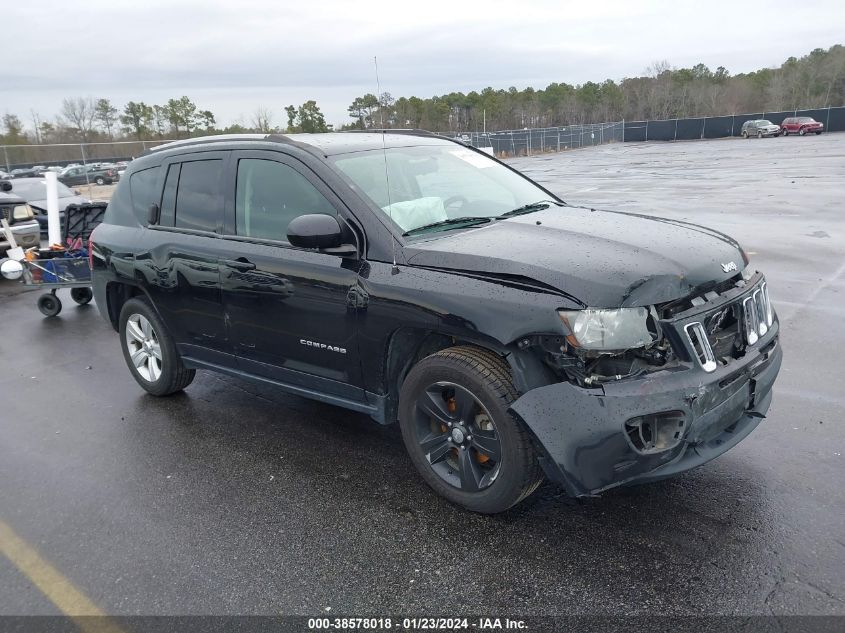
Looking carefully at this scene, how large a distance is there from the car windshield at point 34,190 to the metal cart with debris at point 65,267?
17.5ft

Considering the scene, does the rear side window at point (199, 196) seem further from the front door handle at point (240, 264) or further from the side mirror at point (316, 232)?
the side mirror at point (316, 232)

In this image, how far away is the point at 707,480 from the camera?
3600mm

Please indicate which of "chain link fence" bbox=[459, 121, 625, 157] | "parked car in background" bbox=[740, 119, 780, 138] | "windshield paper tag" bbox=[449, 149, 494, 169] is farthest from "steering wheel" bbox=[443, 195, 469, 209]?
"parked car in background" bbox=[740, 119, 780, 138]

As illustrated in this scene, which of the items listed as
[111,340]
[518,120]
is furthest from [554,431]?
[518,120]

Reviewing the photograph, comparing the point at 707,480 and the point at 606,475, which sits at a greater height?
the point at 606,475

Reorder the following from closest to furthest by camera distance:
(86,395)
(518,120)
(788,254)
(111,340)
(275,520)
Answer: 1. (275,520)
2. (86,395)
3. (111,340)
4. (788,254)
5. (518,120)

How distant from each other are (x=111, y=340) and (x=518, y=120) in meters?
85.6

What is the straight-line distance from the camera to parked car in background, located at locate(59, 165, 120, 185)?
28.4 m

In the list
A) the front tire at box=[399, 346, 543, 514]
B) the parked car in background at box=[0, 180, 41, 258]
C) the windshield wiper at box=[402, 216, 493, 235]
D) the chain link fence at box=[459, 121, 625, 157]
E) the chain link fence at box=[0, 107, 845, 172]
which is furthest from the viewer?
the chain link fence at box=[459, 121, 625, 157]

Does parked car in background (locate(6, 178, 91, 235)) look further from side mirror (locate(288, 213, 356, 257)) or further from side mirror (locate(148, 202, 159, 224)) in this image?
side mirror (locate(288, 213, 356, 257))

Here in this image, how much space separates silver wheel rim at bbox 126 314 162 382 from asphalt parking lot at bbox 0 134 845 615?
0.26 metres

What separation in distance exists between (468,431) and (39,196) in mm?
13495

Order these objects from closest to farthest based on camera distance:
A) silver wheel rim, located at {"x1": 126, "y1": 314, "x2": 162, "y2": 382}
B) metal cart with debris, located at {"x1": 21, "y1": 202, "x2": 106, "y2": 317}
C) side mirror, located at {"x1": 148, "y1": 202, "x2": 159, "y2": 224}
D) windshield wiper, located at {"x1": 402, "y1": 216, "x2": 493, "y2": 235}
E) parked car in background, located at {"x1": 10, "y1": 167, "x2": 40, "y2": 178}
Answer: windshield wiper, located at {"x1": 402, "y1": 216, "x2": 493, "y2": 235} < side mirror, located at {"x1": 148, "y1": 202, "x2": 159, "y2": 224} < silver wheel rim, located at {"x1": 126, "y1": 314, "x2": 162, "y2": 382} < metal cart with debris, located at {"x1": 21, "y1": 202, "x2": 106, "y2": 317} < parked car in background, located at {"x1": 10, "y1": 167, "x2": 40, "y2": 178}

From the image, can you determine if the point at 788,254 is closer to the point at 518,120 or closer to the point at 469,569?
the point at 469,569
